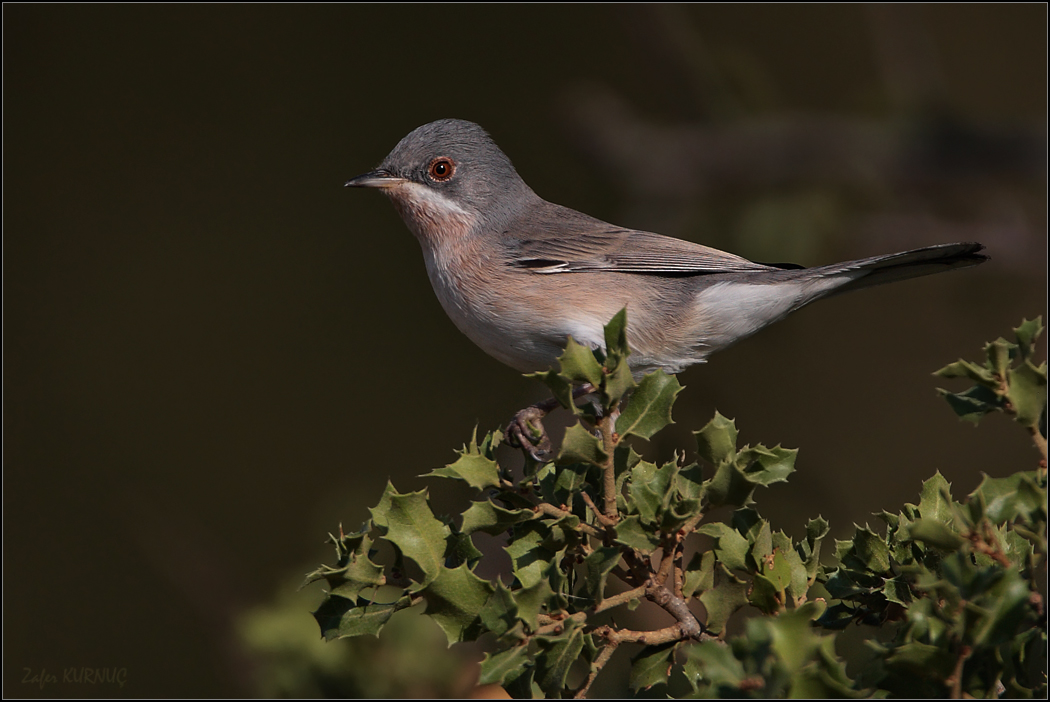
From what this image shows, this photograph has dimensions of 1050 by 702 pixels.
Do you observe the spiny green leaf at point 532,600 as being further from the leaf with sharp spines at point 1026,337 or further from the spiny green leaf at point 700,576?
the leaf with sharp spines at point 1026,337

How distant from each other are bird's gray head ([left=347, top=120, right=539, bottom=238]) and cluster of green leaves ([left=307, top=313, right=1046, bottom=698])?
185 centimetres

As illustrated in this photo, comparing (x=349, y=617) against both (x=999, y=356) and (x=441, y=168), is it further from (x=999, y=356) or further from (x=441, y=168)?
(x=441, y=168)

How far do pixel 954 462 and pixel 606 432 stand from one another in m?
6.33

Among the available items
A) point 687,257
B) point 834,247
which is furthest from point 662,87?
point 687,257

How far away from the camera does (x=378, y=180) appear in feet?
11.3

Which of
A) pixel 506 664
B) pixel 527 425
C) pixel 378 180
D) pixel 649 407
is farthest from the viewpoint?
pixel 378 180

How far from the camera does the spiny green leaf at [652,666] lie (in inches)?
68.3

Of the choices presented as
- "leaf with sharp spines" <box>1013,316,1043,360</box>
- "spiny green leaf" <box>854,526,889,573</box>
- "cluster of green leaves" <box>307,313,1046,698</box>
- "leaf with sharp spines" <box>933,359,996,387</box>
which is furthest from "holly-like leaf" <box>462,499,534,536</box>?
"leaf with sharp spines" <box>1013,316,1043,360</box>

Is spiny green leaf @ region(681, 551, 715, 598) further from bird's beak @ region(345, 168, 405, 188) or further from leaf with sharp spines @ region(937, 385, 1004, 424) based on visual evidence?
bird's beak @ region(345, 168, 405, 188)

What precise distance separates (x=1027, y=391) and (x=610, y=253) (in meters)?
2.05

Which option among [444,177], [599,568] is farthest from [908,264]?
[444,177]

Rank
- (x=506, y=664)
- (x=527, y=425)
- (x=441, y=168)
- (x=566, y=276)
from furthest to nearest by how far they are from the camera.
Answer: (x=441, y=168), (x=566, y=276), (x=527, y=425), (x=506, y=664)

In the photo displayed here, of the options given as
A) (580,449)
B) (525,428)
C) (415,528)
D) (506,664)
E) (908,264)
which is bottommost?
(506,664)

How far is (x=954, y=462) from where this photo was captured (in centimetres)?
700
